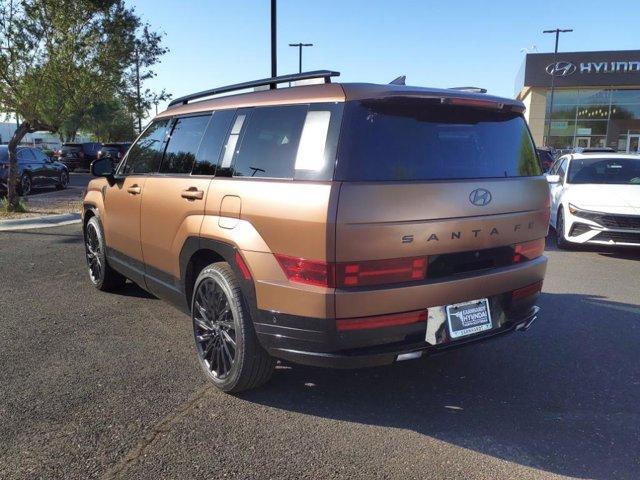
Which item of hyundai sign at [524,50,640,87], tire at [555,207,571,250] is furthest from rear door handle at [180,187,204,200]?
hyundai sign at [524,50,640,87]

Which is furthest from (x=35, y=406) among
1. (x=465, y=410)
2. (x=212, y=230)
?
(x=465, y=410)

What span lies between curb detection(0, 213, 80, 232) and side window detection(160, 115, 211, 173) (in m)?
7.19

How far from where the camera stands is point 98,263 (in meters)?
5.91

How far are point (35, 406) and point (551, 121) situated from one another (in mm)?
40868

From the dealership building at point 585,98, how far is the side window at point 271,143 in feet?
123

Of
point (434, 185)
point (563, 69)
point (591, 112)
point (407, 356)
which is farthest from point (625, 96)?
point (407, 356)

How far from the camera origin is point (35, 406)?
3348 mm

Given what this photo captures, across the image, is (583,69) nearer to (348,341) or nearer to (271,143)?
(271,143)

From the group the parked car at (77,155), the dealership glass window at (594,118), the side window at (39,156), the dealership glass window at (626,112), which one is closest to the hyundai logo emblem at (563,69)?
the dealership glass window at (594,118)

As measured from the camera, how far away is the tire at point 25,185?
15446 mm

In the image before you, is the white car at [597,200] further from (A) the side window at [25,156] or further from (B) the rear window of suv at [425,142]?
(A) the side window at [25,156]

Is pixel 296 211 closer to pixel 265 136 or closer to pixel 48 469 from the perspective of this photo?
pixel 265 136

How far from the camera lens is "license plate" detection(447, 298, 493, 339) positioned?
312 cm

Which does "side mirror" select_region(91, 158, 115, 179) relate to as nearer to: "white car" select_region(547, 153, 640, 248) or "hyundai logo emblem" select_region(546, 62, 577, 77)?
"white car" select_region(547, 153, 640, 248)
